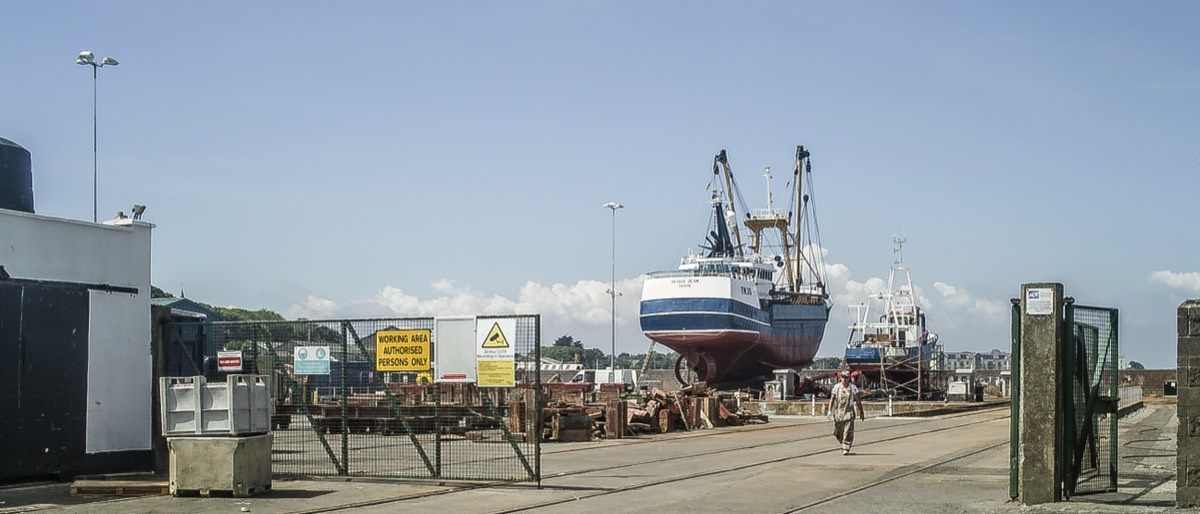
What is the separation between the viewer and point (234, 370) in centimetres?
1791

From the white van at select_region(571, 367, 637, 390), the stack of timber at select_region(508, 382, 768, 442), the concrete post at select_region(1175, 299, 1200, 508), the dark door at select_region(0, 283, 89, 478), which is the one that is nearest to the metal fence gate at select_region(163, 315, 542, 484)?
the dark door at select_region(0, 283, 89, 478)

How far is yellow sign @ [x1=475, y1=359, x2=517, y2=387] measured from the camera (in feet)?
52.3

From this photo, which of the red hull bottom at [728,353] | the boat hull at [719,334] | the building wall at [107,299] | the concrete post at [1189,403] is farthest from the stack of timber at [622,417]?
the red hull bottom at [728,353]

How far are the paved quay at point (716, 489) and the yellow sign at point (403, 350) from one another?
1.62 m

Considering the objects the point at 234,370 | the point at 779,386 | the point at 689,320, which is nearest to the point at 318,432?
the point at 234,370

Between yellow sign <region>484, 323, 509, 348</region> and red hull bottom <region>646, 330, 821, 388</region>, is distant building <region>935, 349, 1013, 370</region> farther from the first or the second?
yellow sign <region>484, 323, 509, 348</region>

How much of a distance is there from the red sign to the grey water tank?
6537 mm

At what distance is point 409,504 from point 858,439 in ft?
52.5

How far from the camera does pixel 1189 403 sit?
1243cm

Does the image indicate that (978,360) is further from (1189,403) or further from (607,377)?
(1189,403)

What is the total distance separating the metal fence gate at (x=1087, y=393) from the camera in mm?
13641

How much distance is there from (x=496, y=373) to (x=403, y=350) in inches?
58.5

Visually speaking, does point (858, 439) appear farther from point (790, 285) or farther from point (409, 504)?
point (790, 285)

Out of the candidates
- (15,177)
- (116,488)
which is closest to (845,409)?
(116,488)
